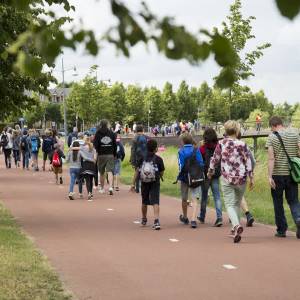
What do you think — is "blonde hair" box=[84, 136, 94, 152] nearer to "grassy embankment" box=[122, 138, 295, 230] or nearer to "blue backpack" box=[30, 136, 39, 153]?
"grassy embankment" box=[122, 138, 295, 230]

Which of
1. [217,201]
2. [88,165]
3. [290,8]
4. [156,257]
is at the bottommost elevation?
[156,257]

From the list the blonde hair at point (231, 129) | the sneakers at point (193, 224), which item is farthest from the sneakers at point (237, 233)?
the sneakers at point (193, 224)

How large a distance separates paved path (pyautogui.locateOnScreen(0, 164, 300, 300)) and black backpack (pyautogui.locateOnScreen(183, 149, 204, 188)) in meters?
0.75

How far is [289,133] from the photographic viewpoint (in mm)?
9922

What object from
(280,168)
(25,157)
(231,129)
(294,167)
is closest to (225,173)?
(231,129)

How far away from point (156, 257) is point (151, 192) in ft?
9.36

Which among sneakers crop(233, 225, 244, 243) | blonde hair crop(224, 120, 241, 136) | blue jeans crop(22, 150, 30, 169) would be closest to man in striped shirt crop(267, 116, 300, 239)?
blonde hair crop(224, 120, 241, 136)

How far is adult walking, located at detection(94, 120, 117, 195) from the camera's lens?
16578mm

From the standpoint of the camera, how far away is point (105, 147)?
16.8 m

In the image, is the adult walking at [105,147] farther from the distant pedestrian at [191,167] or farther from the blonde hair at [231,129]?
the blonde hair at [231,129]

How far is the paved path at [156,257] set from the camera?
655 centimetres

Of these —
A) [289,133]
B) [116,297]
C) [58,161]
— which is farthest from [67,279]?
[58,161]

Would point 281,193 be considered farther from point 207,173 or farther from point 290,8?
point 290,8

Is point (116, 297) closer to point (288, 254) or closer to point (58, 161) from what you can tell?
point (288, 254)
